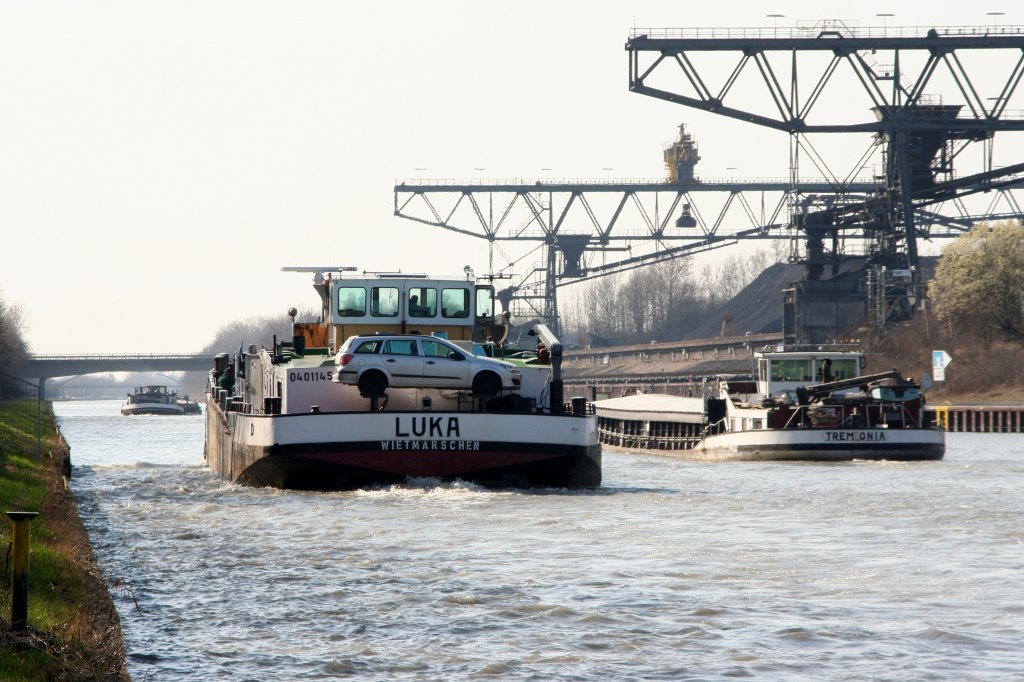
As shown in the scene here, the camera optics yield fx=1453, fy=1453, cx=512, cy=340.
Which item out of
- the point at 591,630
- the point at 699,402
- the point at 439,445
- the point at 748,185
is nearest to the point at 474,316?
the point at 439,445

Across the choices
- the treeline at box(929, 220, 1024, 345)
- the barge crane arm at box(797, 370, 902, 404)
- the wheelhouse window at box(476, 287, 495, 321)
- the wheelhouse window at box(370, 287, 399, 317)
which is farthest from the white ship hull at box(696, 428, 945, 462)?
the treeline at box(929, 220, 1024, 345)

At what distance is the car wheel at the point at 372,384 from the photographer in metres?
27.5

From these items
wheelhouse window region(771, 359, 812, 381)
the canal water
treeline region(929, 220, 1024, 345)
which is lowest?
the canal water

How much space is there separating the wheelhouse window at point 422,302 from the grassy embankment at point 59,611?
412 inches

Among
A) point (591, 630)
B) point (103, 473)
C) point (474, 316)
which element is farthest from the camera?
point (103, 473)

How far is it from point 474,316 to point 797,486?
8745 mm

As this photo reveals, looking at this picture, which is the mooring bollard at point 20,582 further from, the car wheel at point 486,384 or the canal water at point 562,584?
the car wheel at point 486,384

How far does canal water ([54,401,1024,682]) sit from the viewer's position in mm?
12633

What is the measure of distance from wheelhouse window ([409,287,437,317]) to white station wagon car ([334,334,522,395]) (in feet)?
15.8

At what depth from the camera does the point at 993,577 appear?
17531 mm

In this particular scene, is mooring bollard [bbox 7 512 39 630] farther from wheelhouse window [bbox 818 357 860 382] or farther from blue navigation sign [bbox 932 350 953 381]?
blue navigation sign [bbox 932 350 953 381]

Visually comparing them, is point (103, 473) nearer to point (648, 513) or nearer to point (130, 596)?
point (648, 513)

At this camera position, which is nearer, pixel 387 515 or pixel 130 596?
pixel 130 596

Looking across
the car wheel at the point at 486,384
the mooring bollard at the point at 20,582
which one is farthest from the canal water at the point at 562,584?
the car wheel at the point at 486,384
